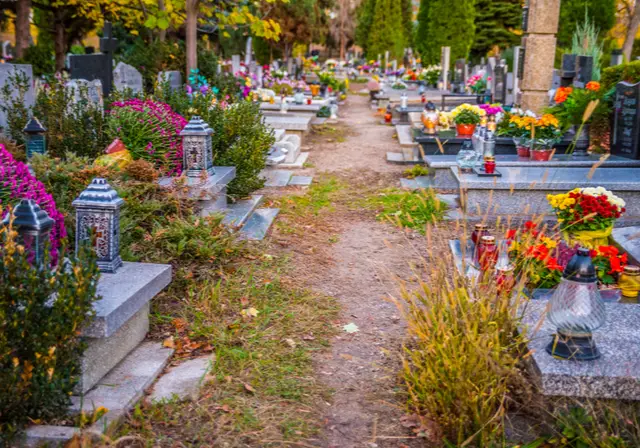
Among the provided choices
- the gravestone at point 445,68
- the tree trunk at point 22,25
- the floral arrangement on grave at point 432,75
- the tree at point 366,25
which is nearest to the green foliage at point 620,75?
the gravestone at point 445,68

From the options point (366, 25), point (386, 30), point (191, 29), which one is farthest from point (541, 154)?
point (366, 25)

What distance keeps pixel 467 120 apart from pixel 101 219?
778 cm

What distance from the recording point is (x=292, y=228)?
7.24m

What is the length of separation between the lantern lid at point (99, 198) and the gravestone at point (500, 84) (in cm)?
1207

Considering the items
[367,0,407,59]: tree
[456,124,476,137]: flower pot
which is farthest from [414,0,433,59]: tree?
[456,124,476,137]: flower pot

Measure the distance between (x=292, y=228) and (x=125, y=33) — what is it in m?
20.0

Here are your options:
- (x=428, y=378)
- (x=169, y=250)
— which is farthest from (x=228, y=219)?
(x=428, y=378)

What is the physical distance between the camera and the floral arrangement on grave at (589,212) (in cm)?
552

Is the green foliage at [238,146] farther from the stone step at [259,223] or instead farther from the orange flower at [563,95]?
the orange flower at [563,95]

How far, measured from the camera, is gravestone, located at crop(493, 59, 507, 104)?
48.4ft

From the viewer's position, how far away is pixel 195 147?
654 cm

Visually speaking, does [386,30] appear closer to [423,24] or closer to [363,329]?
[423,24]

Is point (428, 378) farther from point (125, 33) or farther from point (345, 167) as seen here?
point (125, 33)

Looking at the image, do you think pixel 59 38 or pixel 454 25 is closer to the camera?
pixel 59 38
